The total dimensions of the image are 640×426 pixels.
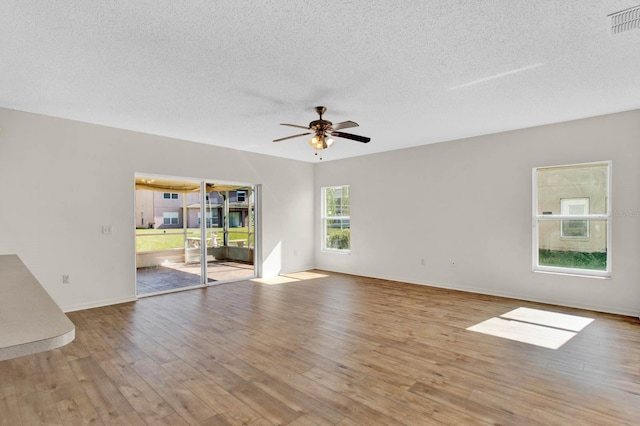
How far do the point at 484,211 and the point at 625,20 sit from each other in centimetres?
348

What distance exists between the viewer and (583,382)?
8.24 ft

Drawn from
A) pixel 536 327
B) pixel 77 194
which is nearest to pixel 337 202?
pixel 536 327

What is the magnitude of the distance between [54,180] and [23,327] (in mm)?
4428

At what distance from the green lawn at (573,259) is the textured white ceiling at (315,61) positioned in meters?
1.95

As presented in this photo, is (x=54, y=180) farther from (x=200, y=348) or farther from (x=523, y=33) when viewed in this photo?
(x=523, y=33)

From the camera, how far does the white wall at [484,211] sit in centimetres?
424

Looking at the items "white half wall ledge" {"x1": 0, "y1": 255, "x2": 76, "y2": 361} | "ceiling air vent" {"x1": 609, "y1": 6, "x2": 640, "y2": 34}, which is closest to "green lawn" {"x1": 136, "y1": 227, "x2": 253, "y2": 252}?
"white half wall ledge" {"x1": 0, "y1": 255, "x2": 76, "y2": 361}

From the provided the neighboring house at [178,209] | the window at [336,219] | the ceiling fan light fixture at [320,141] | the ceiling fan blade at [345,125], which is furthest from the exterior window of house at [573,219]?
the neighboring house at [178,209]

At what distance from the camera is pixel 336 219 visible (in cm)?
768

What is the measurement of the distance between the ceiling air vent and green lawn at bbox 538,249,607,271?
334 cm

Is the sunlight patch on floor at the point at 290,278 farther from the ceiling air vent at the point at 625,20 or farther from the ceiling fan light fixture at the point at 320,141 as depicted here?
the ceiling air vent at the point at 625,20

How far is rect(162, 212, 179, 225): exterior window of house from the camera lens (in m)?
5.75

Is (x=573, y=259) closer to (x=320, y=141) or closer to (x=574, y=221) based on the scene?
(x=574, y=221)

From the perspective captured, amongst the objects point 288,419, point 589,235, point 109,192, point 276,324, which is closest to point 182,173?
point 109,192
